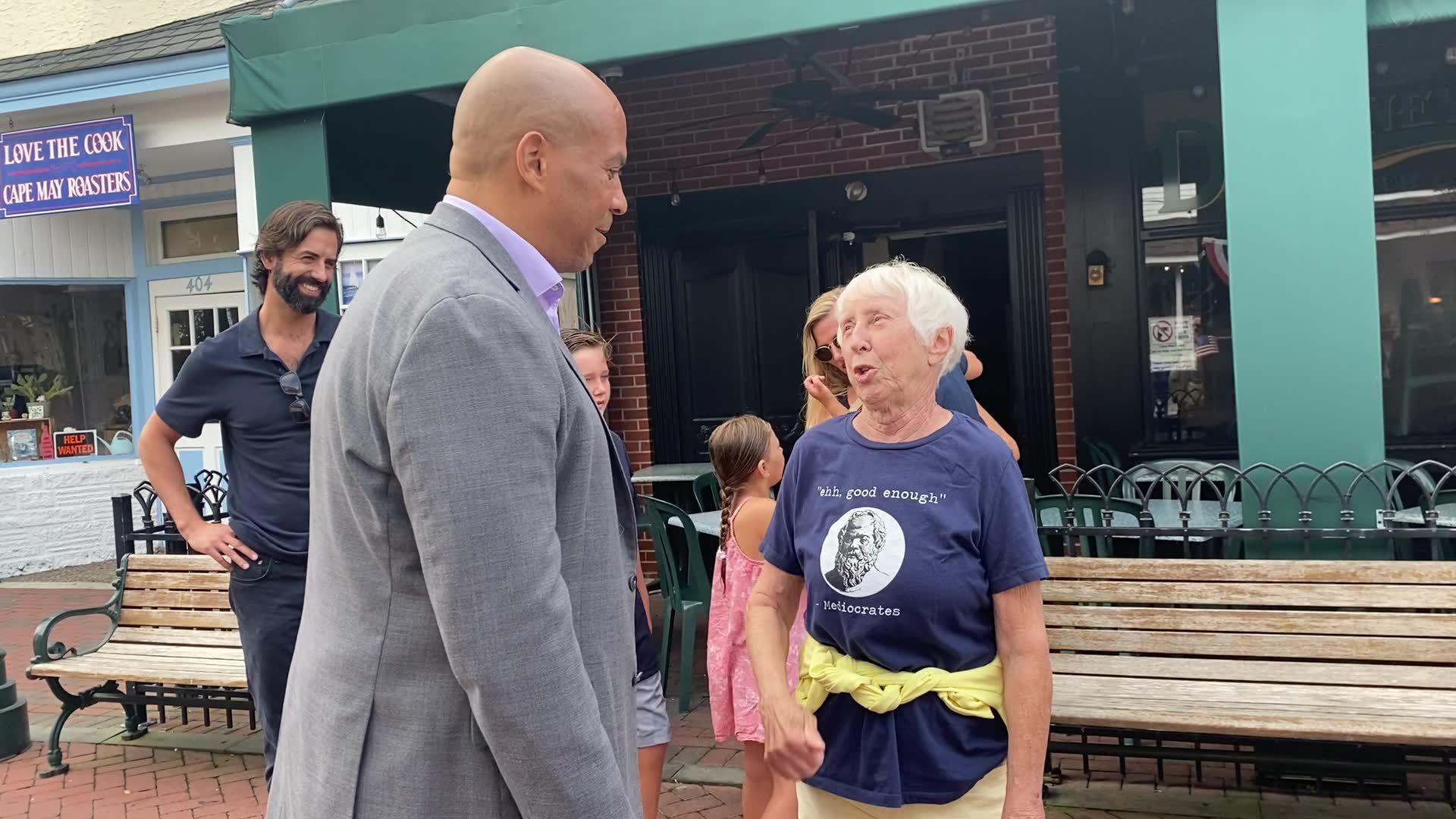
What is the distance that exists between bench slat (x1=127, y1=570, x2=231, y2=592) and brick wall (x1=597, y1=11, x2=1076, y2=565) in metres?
3.71

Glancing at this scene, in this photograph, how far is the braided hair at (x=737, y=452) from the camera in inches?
137

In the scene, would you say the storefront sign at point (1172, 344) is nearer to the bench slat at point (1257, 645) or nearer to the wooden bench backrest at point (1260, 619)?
the wooden bench backrest at point (1260, 619)

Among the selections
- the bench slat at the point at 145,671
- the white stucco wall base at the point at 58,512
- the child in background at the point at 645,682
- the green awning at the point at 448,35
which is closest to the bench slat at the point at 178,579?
the bench slat at the point at 145,671

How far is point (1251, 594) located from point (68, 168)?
375 inches

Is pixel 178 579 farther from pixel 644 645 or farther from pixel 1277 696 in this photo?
pixel 1277 696

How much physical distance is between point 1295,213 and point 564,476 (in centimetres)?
332

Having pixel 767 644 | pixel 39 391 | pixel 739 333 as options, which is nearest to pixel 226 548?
pixel 767 644

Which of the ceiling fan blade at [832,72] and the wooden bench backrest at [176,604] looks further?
the ceiling fan blade at [832,72]

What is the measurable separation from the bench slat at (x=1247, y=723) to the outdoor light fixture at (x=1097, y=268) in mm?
3880

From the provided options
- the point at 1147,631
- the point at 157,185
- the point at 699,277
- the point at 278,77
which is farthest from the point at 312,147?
the point at 157,185

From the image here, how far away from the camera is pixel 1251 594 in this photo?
12.2ft

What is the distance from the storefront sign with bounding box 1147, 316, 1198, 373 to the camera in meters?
6.98

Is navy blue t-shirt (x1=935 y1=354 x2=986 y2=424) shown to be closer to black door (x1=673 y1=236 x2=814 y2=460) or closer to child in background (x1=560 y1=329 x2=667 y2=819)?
child in background (x1=560 y1=329 x2=667 y2=819)

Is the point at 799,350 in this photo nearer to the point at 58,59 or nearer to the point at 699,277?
the point at 699,277
